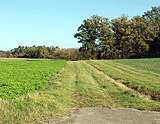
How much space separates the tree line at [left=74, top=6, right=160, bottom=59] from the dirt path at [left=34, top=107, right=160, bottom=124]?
56.0m

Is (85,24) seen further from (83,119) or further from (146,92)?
(83,119)

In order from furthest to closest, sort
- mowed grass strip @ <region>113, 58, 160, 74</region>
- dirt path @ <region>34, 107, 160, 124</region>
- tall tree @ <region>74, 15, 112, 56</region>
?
tall tree @ <region>74, 15, 112, 56</region>, mowed grass strip @ <region>113, 58, 160, 74</region>, dirt path @ <region>34, 107, 160, 124</region>

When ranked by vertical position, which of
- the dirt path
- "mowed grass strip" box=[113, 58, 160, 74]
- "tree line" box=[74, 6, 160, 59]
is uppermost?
"tree line" box=[74, 6, 160, 59]

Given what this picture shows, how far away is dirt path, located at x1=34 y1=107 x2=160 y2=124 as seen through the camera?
6.99 m

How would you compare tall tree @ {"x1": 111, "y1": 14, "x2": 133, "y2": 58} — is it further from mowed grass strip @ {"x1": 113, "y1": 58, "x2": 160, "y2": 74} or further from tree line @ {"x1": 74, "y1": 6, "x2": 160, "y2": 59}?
mowed grass strip @ {"x1": 113, "y1": 58, "x2": 160, "y2": 74}

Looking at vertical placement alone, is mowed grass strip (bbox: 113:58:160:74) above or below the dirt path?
above

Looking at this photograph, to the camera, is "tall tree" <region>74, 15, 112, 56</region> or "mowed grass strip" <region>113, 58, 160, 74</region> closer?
"mowed grass strip" <region>113, 58, 160, 74</region>

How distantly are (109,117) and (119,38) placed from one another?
6437 cm

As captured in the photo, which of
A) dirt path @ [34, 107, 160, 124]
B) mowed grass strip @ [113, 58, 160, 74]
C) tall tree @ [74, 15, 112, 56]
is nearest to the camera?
dirt path @ [34, 107, 160, 124]

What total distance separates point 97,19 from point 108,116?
6348 centimetres

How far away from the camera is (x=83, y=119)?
723 cm

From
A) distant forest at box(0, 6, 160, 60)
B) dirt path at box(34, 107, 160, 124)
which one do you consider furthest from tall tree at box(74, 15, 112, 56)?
dirt path at box(34, 107, 160, 124)

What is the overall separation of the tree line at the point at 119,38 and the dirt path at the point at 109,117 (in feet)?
184

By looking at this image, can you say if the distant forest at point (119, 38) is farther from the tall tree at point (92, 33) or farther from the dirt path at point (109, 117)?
the dirt path at point (109, 117)
